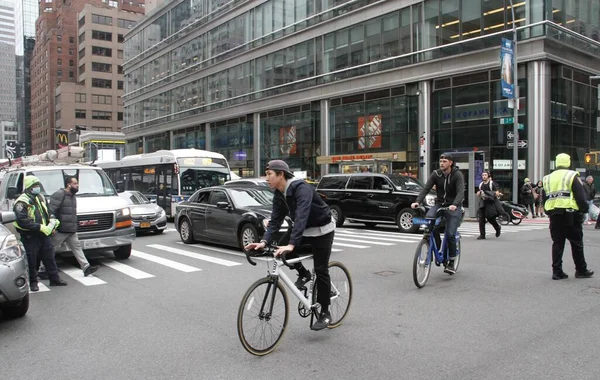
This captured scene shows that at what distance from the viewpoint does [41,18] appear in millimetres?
130875

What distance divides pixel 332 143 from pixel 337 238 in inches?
913

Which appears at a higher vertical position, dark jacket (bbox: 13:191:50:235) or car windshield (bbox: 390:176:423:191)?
car windshield (bbox: 390:176:423:191)

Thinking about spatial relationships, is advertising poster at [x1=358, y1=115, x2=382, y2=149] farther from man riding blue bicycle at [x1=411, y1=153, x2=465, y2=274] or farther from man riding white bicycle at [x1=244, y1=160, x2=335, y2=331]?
man riding white bicycle at [x1=244, y1=160, x2=335, y2=331]

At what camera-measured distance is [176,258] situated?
428 inches

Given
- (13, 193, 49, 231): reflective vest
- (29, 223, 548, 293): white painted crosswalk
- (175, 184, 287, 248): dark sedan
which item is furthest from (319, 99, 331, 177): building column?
(13, 193, 49, 231): reflective vest

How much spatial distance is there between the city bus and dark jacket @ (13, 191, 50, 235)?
12.6 meters

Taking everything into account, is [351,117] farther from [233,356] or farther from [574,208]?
[233,356]

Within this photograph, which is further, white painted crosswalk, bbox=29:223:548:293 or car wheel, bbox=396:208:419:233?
car wheel, bbox=396:208:419:233

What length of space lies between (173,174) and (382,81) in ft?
55.4

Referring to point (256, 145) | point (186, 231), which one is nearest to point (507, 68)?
point (186, 231)

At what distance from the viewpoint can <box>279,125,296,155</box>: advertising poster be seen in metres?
39.9

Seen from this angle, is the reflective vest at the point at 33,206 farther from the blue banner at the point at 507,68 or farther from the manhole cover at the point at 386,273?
the blue banner at the point at 507,68

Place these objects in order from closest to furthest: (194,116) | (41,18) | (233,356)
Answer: (233,356) < (194,116) < (41,18)

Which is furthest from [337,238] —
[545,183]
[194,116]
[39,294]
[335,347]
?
[194,116]
